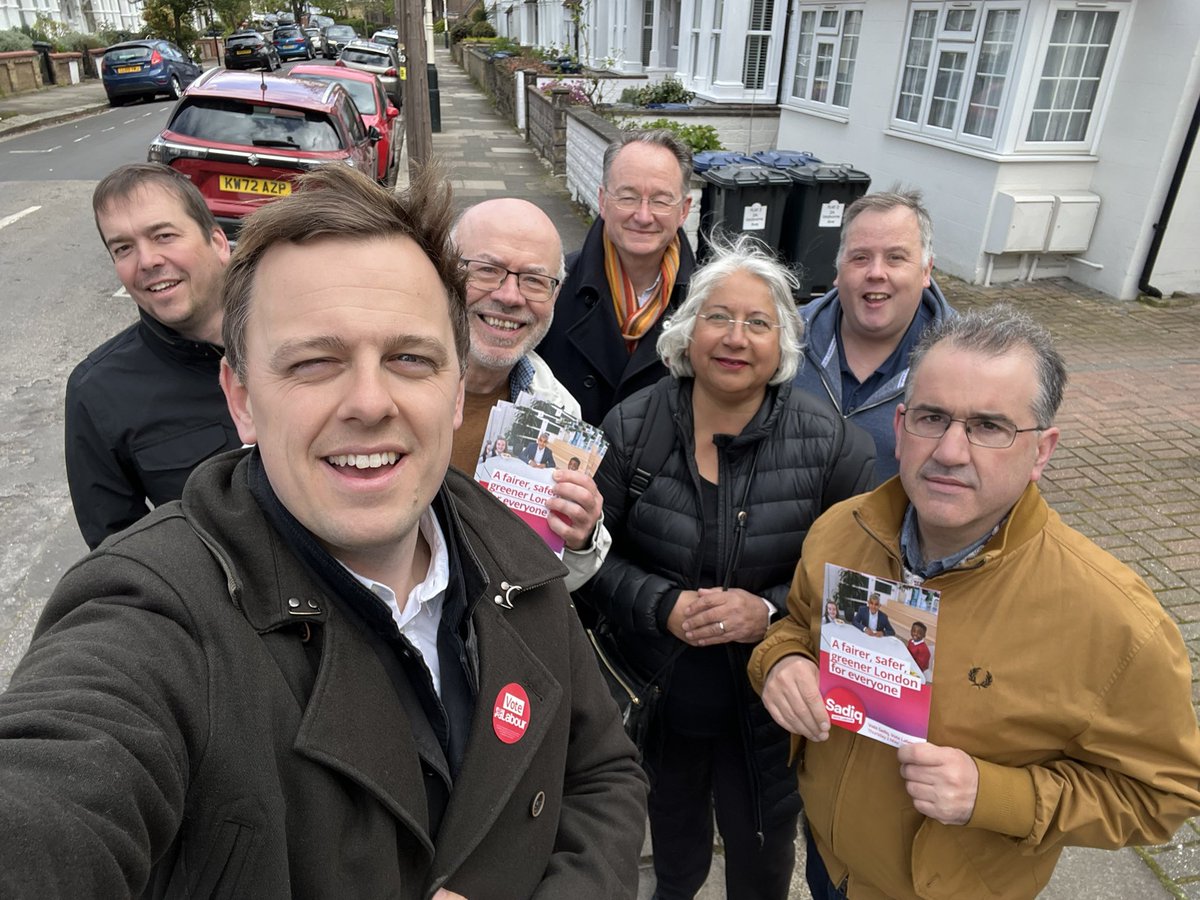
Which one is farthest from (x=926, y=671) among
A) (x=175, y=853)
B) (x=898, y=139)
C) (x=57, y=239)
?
(x=57, y=239)

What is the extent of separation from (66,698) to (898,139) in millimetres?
11477

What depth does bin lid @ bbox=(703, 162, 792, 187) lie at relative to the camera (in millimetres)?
7180

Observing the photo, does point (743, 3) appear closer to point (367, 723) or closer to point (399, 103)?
point (399, 103)

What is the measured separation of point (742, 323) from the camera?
6.94 feet

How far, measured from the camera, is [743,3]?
14672mm

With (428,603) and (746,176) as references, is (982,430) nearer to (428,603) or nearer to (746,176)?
(428,603)

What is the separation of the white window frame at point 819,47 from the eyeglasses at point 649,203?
10.0 metres

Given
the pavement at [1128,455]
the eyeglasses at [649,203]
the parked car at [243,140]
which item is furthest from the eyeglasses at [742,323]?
the parked car at [243,140]

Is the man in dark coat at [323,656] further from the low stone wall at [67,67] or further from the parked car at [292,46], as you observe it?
the parked car at [292,46]

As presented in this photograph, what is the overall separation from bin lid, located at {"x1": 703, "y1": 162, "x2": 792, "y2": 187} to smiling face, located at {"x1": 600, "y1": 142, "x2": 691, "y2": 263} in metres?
4.51

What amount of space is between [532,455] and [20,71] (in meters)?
32.8

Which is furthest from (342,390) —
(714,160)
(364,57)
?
(364,57)

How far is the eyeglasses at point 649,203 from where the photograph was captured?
2910 mm

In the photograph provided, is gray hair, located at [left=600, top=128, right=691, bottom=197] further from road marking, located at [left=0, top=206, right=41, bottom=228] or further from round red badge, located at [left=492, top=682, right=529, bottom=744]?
road marking, located at [left=0, top=206, right=41, bottom=228]
